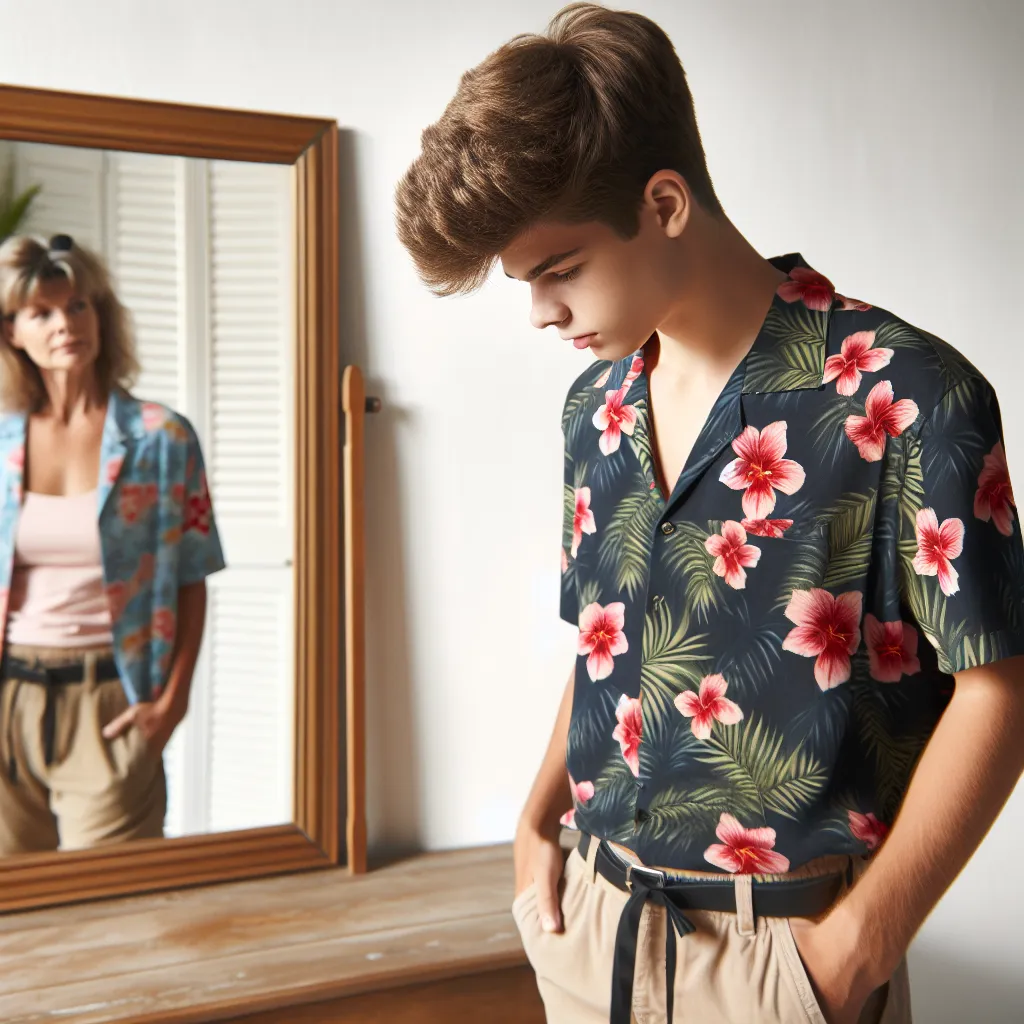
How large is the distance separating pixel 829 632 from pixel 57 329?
4.07 feet

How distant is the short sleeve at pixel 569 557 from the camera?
1.22 metres

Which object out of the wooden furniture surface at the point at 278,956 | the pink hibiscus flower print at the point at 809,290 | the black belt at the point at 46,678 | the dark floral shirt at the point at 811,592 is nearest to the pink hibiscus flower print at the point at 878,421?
the dark floral shirt at the point at 811,592

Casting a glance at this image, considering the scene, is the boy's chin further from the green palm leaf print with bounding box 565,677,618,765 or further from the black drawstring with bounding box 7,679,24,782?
the black drawstring with bounding box 7,679,24,782

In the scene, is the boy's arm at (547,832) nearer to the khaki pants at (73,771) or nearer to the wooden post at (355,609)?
the wooden post at (355,609)

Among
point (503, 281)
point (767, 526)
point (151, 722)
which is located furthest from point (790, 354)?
point (151, 722)

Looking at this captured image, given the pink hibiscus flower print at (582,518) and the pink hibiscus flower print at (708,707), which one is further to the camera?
the pink hibiscus flower print at (582,518)

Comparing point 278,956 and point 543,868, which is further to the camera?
point 278,956

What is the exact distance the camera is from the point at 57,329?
1523 millimetres

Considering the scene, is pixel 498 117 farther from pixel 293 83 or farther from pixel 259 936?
pixel 259 936

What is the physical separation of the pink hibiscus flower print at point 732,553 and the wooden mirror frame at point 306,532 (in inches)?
33.8

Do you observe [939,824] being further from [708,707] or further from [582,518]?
[582,518]

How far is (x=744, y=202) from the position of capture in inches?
74.1

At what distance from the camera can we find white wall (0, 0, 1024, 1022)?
1653mm

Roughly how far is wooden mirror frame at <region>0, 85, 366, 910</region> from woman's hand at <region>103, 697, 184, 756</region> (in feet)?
0.54
